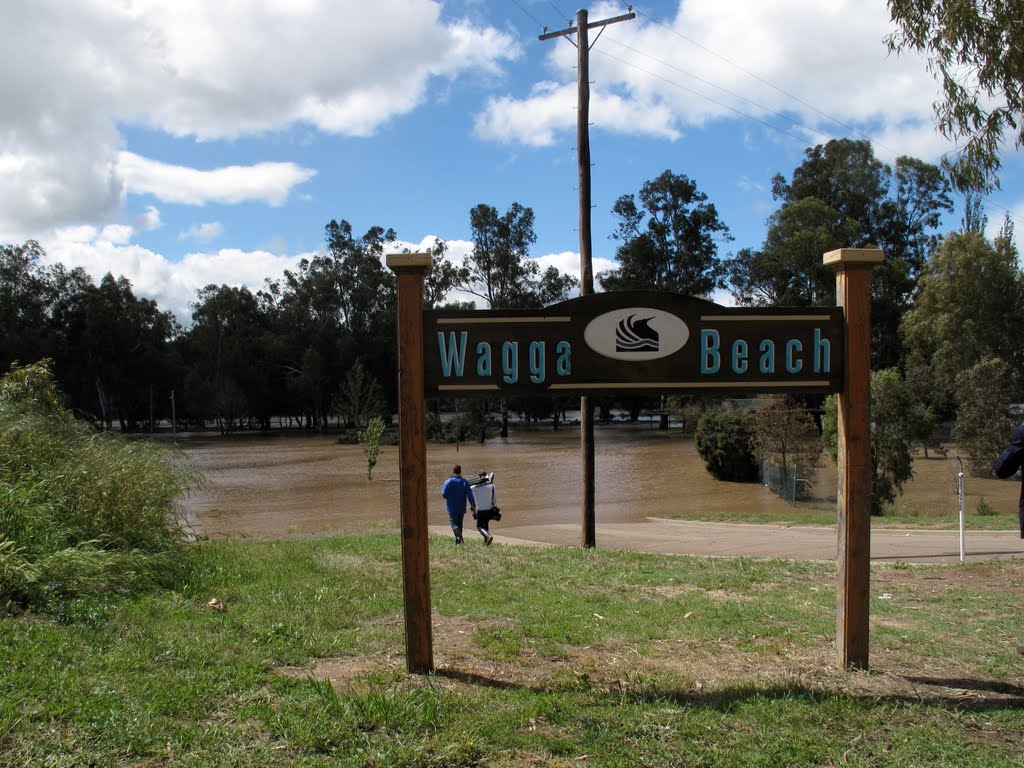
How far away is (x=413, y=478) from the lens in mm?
5055

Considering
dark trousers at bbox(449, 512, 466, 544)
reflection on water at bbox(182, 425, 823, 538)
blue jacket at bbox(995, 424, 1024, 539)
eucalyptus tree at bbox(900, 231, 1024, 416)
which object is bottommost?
reflection on water at bbox(182, 425, 823, 538)

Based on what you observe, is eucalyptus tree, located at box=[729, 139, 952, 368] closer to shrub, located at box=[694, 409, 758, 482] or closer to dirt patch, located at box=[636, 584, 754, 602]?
shrub, located at box=[694, 409, 758, 482]

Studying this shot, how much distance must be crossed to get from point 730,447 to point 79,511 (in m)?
30.1

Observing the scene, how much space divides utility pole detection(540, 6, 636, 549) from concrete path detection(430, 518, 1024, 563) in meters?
0.82

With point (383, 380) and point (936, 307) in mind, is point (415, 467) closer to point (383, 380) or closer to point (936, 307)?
point (936, 307)

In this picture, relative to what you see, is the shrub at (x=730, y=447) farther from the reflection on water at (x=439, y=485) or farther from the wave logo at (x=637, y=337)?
the wave logo at (x=637, y=337)

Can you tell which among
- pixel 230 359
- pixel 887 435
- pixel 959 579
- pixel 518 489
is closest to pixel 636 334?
pixel 959 579

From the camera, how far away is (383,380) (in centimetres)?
8106

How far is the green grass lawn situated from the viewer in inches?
151

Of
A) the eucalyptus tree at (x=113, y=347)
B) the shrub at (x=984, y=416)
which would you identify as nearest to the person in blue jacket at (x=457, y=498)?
the shrub at (x=984, y=416)

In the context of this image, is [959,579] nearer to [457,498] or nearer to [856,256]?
[856,256]

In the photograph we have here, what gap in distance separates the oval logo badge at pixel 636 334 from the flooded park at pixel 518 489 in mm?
7368

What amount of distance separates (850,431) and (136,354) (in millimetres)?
75327

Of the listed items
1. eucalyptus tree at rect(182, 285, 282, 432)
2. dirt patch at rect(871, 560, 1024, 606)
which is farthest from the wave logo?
eucalyptus tree at rect(182, 285, 282, 432)
